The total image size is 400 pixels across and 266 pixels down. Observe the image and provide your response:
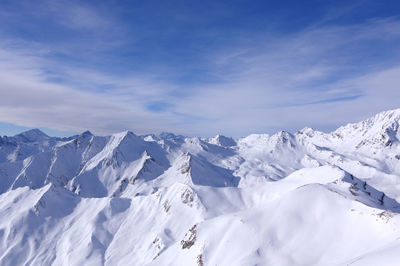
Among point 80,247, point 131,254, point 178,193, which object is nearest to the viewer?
point 131,254

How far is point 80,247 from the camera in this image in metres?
133

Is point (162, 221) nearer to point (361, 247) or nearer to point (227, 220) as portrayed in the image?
point (227, 220)

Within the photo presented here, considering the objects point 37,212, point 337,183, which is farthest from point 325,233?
point 37,212

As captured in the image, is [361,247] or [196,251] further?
[196,251]

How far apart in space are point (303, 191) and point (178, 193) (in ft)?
293

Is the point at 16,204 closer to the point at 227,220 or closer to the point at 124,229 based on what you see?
the point at 124,229

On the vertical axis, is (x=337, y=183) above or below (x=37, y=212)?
above

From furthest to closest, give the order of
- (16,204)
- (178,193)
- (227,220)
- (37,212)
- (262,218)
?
(16,204)
(37,212)
(178,193)
(227,220)
(262,218)

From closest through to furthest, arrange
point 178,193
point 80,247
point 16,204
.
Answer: point 80,247 → point 178,193 → point 16,204

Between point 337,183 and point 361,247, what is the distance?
37.8 meters

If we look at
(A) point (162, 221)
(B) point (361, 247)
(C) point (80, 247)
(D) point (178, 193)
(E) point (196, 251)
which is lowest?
(C) point (80, 247)

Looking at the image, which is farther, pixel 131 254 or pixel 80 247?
pixel 80 247

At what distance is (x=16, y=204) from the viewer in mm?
168125

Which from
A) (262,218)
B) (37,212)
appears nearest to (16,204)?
(37,212)
